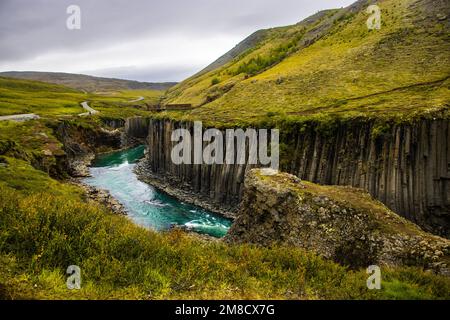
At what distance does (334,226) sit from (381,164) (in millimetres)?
12195

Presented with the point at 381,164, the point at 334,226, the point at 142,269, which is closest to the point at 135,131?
the point at 381,164

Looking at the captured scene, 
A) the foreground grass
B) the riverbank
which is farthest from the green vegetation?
the riverbank

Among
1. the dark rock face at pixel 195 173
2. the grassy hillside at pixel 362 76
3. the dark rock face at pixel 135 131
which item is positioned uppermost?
the grassy hillside at pixel 362 76

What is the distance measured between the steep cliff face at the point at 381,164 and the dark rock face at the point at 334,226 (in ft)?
26.0

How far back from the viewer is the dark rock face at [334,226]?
50.8 ft

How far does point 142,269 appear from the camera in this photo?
10523 millimetres

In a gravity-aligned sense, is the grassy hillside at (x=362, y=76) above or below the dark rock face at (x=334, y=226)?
above

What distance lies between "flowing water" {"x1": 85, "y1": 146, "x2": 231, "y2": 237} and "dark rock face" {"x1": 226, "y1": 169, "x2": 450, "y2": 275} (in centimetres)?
987

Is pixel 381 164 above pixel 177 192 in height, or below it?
above

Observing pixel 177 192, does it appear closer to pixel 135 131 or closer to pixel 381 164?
pixel 381 164

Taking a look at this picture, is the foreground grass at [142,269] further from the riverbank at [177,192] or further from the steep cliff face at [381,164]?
the riverbank at [177,192]

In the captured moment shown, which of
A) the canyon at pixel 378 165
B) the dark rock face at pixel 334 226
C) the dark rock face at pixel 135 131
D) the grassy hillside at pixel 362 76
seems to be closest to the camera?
the dark rock face at pixel 334 226

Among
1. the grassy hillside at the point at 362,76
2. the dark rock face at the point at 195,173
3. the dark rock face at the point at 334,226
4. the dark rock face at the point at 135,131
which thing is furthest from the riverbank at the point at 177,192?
the dark rock face at the point at 135,131

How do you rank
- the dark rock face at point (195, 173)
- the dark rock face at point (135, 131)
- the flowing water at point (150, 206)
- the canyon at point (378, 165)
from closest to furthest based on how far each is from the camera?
the canyon at point (378, 165)
the flowing water at point (150, 206)
the dark rock face at point (195, 173)
the dark rock face at point (135, 131)
